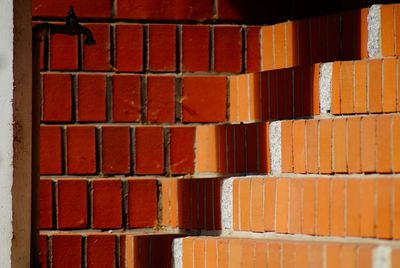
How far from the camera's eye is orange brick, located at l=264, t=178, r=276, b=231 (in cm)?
279

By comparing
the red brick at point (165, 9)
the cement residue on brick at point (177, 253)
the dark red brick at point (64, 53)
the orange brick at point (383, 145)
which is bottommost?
the cement residue on brick at point (177, 253)

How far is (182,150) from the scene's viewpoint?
3.20 m

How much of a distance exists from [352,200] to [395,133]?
0.26 meters

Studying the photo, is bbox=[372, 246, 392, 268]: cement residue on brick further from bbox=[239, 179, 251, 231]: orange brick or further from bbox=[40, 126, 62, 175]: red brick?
bbox=[40, 126, 62, 175]: red brick

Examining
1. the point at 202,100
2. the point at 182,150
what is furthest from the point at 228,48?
the point at 182,150

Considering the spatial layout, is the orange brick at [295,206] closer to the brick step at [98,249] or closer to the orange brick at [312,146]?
the orange brick at [312,146]

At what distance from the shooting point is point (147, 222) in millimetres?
3143

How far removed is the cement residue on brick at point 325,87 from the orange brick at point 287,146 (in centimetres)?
14

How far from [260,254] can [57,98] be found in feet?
3.33

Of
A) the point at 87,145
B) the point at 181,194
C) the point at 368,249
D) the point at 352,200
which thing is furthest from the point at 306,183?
the point at 87,145

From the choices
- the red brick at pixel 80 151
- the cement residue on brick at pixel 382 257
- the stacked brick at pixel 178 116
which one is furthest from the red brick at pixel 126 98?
the cement residue on brick at pixel 382 257

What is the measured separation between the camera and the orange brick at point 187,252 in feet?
9.70

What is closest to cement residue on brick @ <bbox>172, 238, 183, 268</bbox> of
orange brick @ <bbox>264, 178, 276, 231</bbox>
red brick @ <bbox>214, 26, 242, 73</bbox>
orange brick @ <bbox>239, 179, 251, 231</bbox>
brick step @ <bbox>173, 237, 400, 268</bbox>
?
brick step @ <bbox>173, 237, 400, 268</bbox>

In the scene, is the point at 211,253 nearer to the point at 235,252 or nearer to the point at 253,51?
the point at 235,252
